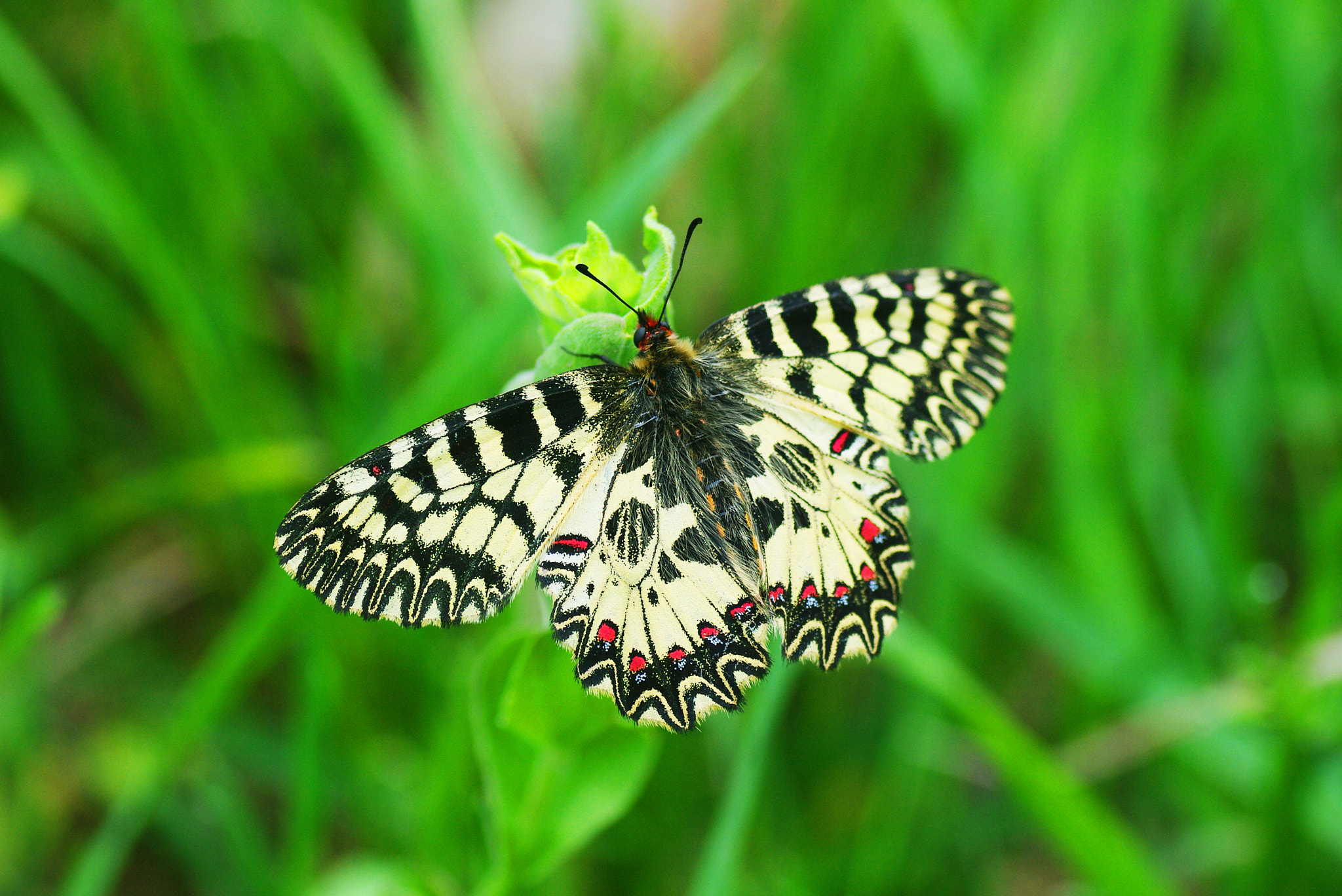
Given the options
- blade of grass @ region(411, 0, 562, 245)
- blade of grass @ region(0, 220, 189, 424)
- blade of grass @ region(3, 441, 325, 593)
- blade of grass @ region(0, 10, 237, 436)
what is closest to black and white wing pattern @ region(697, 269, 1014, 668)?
blade of grass @ region(411, 0, 562, 245)

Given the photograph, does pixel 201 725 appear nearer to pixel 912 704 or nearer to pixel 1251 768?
pixel 912 704

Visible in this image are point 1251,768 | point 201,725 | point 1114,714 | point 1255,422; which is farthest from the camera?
point 1255,422

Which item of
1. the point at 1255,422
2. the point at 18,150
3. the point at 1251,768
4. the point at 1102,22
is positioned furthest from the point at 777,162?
the point at 18,150

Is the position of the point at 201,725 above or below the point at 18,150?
below

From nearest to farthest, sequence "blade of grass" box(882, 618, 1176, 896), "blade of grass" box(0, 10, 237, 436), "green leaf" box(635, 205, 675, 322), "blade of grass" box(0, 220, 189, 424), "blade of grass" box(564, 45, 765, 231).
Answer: "green leaf" box(635, 205, 675, 322), "blade of grass" box(882, 618, 1176, 896), "blade of grass" box(564, 45, 765, 231), "blade of grass" box(0, 10, 237, 436), "blade of grass" box(0, 220, 189, 424)

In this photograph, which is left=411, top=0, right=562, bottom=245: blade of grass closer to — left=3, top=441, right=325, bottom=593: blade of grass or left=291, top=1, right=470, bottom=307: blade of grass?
left=291, top=1, right=470, bottom=307: blade of grass

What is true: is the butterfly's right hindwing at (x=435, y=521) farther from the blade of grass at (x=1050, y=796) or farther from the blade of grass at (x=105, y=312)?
the blade of grass at (x=105, y=312)

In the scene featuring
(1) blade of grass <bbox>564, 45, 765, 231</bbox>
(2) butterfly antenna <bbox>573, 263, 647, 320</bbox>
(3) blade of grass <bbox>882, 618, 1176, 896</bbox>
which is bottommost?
(3) blade of grass <bbox>882, 618, 1176, 896</bbox>
